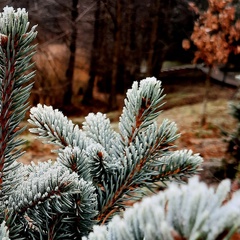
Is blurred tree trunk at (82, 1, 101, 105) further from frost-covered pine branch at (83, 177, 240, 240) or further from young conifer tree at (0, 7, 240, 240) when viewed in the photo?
frost-covered pine branch at (83, 177, 240, 240)

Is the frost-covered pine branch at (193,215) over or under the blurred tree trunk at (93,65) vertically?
over

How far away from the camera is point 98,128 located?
701 mm

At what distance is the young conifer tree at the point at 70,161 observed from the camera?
1.58 feet

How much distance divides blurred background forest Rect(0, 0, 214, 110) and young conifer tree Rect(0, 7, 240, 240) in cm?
690

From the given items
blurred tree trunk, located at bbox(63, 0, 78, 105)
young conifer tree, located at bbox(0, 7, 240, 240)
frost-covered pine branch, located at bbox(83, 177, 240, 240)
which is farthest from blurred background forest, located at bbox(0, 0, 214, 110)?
frost-covered pine branch, located at bbox(83, 177, 240, 240)

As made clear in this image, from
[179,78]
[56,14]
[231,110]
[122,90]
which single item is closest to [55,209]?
[231,110]

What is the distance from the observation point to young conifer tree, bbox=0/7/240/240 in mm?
482

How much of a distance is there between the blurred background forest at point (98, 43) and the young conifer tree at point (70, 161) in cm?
690

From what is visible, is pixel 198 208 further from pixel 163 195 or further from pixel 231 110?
pixel 231 110

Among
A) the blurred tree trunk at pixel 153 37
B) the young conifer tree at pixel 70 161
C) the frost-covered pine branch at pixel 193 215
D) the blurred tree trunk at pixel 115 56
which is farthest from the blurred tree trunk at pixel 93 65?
the frost-covered pine branch at pixel 193 215

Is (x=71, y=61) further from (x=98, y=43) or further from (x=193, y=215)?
(x=193, y=215)

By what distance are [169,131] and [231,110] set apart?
2955 millimetres

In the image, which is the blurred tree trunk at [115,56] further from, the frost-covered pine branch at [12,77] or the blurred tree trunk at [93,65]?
the frost-covered pine branch at [12,77]

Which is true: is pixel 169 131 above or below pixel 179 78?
above
